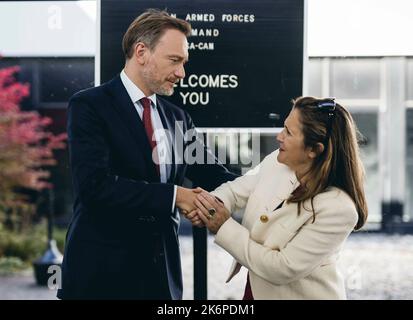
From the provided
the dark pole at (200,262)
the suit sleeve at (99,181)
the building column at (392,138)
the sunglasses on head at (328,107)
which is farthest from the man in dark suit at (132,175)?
the building column at (392,138)

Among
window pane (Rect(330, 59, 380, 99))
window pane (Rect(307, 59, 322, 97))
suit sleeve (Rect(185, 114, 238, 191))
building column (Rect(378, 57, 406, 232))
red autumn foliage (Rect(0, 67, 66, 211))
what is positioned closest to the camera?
suit sleeve (Rect(185, 114, 238, 191))

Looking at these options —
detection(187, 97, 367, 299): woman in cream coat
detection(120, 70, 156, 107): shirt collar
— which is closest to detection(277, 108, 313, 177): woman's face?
detection(187, 97, 367, 299): woman in cream coat

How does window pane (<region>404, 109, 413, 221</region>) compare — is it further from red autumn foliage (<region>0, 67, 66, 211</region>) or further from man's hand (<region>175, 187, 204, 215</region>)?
man's hand (<region>175, 187, 204, 215</region>)

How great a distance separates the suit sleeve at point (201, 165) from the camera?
2434 millimetres

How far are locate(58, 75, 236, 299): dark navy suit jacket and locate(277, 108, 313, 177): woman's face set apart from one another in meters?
0.40

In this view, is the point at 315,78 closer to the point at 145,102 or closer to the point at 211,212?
the point at 145,102

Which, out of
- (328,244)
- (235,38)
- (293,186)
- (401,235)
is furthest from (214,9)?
(401,235)

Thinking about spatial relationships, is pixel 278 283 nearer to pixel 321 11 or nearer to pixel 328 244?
pixel 328 244

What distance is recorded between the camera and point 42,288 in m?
4.83

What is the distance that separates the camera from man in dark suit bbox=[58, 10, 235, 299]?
2.17 metres

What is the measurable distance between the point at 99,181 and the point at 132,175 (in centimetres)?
13

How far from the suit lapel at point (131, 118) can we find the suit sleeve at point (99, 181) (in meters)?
0.09

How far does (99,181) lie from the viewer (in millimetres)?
2156

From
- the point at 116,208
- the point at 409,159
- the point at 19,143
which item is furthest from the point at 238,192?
the point at 409,159
